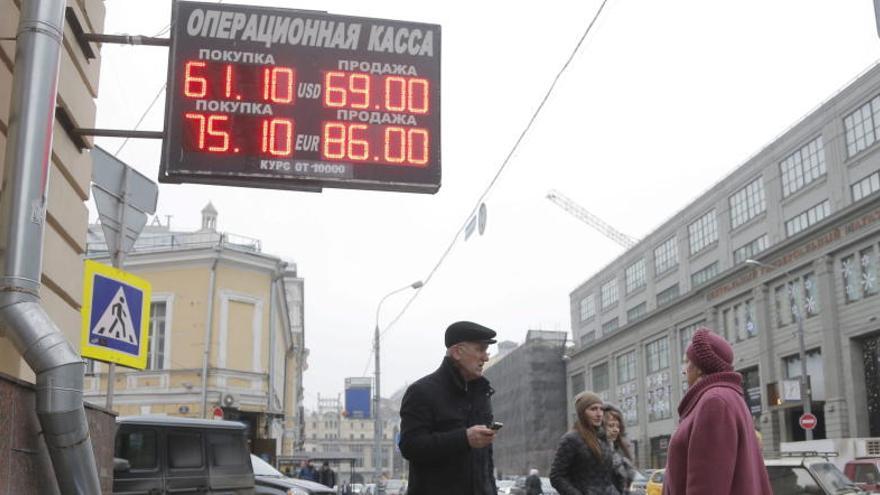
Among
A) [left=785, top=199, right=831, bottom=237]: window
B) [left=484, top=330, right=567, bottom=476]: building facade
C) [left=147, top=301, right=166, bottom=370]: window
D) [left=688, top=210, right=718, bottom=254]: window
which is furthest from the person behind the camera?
[left=484, top=330, right=567, bottom=476]: building facade

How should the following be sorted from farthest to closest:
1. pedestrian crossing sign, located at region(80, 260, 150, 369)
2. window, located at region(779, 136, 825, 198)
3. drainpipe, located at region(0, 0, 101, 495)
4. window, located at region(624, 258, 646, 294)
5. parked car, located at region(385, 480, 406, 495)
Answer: window, located at region(624, 258, 646, 294)
window, located at region(779, 136, 825, 198)
parked car, located at region(385, 480, 406, 495)
pedestrian crossing sign, located at region(80, 260, 150, 369)
drainpipe, located at region(0, 0, 101, 495)

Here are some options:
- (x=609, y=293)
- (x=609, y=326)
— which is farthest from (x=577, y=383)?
(x=609, y=293)

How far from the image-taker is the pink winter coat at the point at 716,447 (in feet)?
13.0

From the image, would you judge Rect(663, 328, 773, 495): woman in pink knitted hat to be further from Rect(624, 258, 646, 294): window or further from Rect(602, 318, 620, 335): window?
Rect(602, 318, 620, 335): window

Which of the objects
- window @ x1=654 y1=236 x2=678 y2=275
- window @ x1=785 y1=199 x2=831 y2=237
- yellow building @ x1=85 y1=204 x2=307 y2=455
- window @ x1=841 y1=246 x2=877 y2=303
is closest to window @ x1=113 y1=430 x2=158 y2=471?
yellow building @ x1=85 y1=204 x2=307 y2=455

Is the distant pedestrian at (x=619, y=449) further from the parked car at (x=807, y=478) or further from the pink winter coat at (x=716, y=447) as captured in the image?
the parked car at (x=807, y=478)

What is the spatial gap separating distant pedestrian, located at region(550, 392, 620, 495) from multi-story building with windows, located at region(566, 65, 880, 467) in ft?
108

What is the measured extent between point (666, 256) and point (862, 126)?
88.4 feet

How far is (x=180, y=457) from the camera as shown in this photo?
9.99 metres

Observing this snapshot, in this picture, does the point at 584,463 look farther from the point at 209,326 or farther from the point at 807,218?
the point at 807,218

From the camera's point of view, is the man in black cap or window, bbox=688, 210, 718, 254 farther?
window, bbox=688, 210, 718, 254

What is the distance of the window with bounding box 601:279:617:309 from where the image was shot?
80.9 m

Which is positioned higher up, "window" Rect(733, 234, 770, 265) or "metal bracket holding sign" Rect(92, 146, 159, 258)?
"window" Rect(733, 234, 770, 265)

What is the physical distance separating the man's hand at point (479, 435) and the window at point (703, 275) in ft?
184
